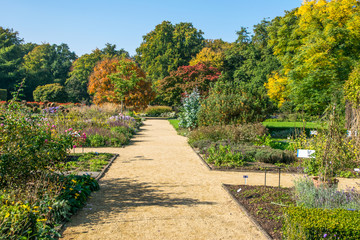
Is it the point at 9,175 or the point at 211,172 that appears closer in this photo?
the point at 9,175

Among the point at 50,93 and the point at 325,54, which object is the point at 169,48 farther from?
the point at 325,54

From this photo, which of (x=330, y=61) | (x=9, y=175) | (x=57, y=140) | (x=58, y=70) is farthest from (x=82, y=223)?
(x=58, y=70)

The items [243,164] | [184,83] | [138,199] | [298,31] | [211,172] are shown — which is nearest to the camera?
[138,199]

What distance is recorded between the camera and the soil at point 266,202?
14.2ft

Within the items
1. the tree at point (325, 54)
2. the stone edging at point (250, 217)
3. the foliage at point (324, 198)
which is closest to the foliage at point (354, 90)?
the foliage at point (324, 198)

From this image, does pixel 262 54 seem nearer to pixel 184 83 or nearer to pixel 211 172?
pixel 184 83

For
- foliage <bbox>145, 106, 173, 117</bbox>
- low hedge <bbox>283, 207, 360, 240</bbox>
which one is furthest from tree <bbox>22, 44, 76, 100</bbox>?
low hedge <bbox>283, 207, 360, 240</bbox>

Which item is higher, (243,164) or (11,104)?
(11,104)

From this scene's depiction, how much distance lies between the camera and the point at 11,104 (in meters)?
5.13

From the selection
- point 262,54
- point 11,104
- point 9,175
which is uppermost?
point 262,54

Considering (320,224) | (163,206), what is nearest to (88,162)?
(163,206)

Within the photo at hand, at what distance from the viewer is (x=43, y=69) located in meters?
47.6

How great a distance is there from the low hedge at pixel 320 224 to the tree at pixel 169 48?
4216 centimetres

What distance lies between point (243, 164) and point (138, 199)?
162 inches
